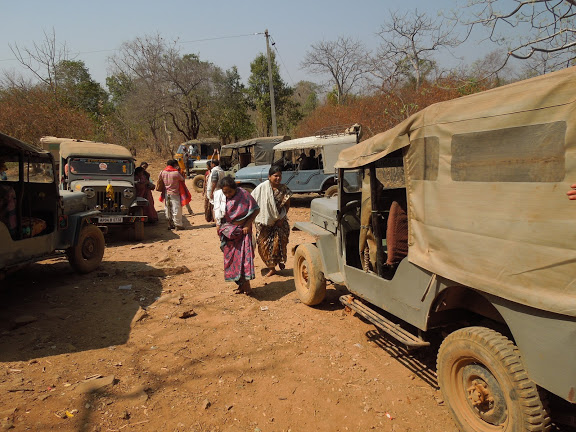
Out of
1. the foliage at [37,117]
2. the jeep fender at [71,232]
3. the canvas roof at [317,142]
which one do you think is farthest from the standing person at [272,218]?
the foliage at [37,117]

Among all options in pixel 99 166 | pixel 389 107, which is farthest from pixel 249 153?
pixel 99 166

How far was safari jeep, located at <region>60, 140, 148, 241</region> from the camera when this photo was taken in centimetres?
809

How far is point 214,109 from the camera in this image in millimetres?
29953

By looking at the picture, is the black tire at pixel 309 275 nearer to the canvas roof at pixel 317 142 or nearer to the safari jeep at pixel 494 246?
the safari jeep at pixel 494 246

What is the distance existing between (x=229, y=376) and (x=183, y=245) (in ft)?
17.2

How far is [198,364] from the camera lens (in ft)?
11.0

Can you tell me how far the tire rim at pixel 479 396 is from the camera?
6.90 ft

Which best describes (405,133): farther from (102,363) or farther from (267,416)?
(102,363)

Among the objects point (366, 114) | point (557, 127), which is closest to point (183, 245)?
point (557, 127)

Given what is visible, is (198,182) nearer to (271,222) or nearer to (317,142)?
(317,142)

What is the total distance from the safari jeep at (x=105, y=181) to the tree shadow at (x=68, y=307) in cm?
188

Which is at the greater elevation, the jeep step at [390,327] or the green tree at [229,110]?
the green tree at [229,110]

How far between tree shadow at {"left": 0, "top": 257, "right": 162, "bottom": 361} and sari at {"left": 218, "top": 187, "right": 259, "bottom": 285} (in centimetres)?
114

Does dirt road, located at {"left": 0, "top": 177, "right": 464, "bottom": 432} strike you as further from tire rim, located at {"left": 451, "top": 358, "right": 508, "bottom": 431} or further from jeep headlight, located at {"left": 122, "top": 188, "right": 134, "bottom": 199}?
jeep headlight, located at {"left": 122, "top": 188, "right": 134, "bottom": 199}
